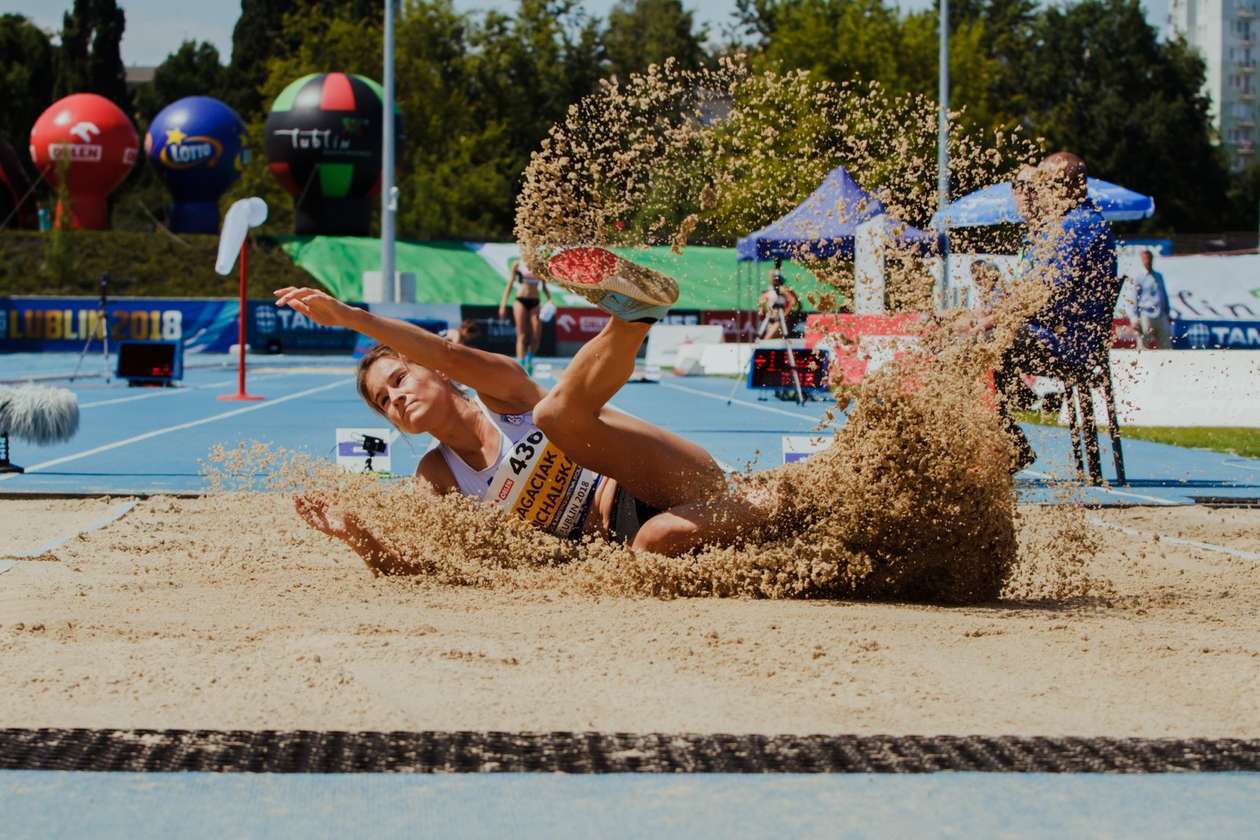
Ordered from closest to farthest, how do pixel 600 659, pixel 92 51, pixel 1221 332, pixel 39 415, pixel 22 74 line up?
pixel 600 659
pixel 39 415
pixel 1221 332
pixel 22 74
pixel 92 51

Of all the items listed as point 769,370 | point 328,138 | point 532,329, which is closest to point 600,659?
point 769,370

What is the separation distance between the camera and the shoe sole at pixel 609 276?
201 inches

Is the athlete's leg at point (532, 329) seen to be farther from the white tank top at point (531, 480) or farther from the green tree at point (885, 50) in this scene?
the green tree at point (885, 50)

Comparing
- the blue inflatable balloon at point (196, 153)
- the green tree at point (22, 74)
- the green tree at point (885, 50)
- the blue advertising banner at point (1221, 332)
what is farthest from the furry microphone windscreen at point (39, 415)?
the green tree at point (22, 74)

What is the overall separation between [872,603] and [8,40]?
77.0m

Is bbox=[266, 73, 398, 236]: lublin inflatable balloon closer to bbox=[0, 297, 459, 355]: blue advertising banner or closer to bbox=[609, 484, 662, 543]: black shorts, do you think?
bbox=[0, 297, 459, 355]: blue advertising banner

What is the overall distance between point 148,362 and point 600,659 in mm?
19071

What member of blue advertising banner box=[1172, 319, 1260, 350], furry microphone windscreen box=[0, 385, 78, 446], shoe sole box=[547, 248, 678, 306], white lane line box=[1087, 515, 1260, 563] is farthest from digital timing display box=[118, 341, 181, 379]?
blue advertising banner box=[1172, 319, 1260, 350]

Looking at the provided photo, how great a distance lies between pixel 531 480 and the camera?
5.79m

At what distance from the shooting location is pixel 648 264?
5.68 meters

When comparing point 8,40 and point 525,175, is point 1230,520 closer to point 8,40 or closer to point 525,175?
point 525,175

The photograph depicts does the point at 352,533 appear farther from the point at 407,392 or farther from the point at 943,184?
the point at 943,184

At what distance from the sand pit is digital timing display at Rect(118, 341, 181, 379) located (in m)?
16.5

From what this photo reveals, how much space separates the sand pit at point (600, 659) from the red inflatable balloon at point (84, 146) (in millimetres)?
42340
